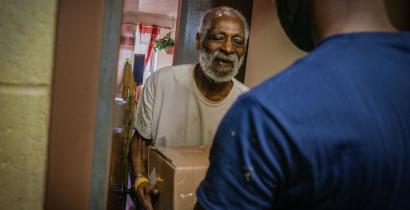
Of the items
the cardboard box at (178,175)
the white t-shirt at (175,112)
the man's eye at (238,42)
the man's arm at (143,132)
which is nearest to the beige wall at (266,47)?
the man's eye at (238,42)

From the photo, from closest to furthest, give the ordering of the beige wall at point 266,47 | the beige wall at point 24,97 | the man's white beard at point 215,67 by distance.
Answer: the beige wall at point 24,97 → the man's white beard at point 215,67 → the beige wall at point 266,47

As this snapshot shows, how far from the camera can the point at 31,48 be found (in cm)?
51

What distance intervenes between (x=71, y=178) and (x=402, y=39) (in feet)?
2.18

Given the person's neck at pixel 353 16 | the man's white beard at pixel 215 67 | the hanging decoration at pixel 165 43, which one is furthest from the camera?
the hanging decoration at pixel 165 43

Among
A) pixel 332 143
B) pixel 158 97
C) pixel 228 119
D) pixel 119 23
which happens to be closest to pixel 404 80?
pixel 332 143

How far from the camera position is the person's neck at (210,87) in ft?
6.41

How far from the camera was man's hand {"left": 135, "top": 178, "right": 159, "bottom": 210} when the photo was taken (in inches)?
49.8

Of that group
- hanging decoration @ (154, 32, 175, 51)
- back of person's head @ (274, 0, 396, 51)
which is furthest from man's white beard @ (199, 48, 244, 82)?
hanging decoration @ (154, 32, 175, 51)

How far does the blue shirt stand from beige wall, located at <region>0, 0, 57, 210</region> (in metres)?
0.31

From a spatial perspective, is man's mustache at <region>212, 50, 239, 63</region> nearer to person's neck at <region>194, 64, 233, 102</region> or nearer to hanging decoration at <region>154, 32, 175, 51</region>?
person's neck at <region>194, 64, 233, 102</region>

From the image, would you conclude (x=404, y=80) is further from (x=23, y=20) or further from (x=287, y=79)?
(x=23, y=20)

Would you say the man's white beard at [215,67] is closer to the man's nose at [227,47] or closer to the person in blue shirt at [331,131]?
the man's nose at [227,47]

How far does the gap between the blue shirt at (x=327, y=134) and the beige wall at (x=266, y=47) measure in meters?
1.88

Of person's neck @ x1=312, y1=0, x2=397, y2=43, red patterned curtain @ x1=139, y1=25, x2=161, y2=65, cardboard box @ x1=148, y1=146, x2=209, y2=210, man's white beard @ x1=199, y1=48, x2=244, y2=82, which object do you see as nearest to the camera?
person's neck @ x1=312, y1=0, x2=397, y2=43
